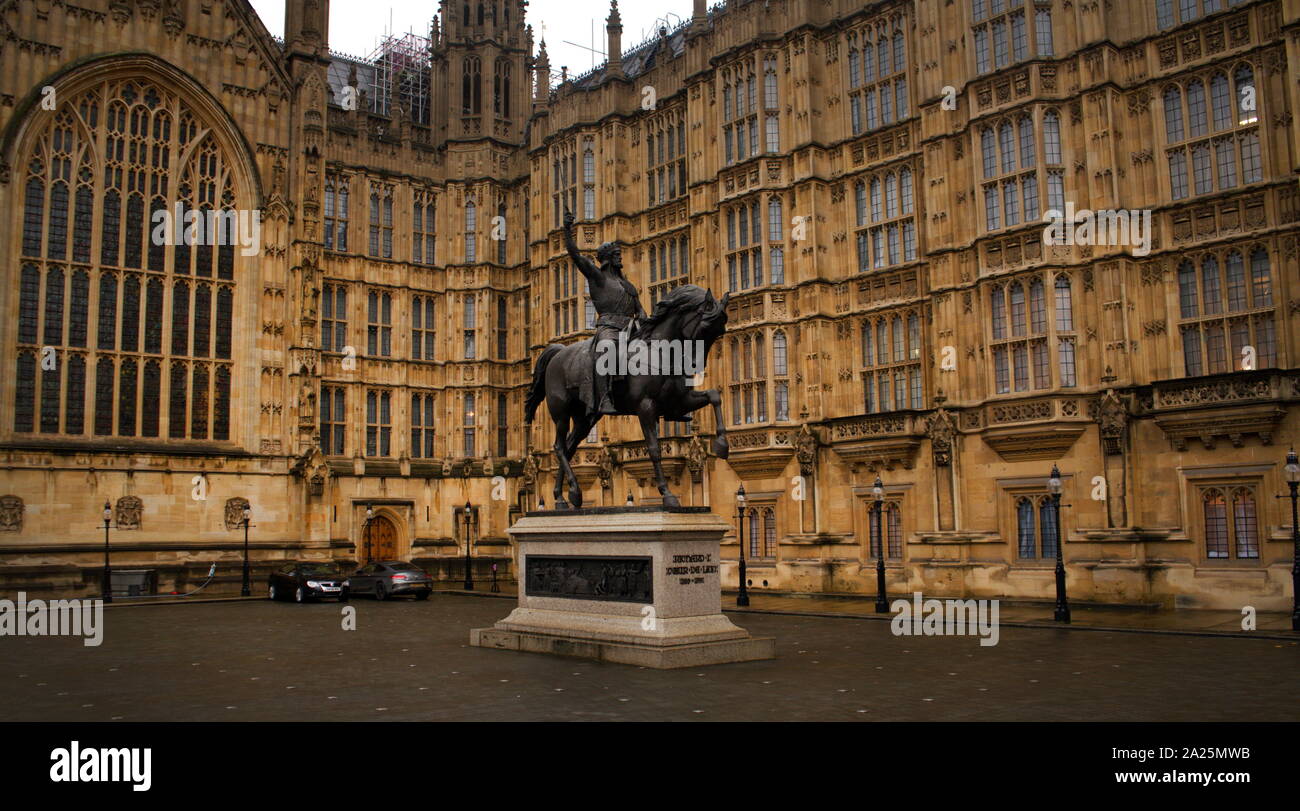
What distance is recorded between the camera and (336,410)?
4678cm

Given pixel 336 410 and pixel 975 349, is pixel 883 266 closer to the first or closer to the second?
pixel 975 349

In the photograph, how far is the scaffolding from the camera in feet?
200

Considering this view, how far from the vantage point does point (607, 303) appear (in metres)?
18.0

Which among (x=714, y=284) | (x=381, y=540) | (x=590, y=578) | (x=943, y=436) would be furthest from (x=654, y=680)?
(x=381, y=540)

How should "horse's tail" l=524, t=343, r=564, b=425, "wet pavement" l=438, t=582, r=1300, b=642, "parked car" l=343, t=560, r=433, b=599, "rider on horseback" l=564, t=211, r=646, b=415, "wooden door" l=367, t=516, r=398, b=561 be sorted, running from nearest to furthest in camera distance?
"rider on horseback" l=564, t=211, r=646, b=415 → "horse's tail" l=524, t=343, r=564, b=425 → "wet pavement" l=438, t=582, r=1300, b=642 → "parked car" l=343, t=560, r=433, b=599 → "wooden door" l=367, t=516, r=398, b=561

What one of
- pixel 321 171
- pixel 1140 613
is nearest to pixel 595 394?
pixel 1140 613

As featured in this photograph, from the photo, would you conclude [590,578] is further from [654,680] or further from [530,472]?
[530,472]

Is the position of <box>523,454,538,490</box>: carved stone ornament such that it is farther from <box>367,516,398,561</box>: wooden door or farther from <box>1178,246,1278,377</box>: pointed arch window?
<box>1178,246,1278,377</box>: pointed arch window

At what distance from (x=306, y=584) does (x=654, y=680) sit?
24.0 metres

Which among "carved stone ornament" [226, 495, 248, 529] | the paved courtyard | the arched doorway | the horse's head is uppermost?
the horse's head

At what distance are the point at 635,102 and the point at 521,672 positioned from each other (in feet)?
113

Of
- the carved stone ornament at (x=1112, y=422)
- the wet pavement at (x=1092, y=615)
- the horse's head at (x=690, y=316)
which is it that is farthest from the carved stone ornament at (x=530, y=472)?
the horse's head at (x=690, y=316)

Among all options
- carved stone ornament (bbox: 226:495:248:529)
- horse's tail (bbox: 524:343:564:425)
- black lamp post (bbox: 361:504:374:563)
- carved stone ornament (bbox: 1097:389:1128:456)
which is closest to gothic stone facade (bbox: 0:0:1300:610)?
carved stone ornament (bbox: 1097:389:1128:456)

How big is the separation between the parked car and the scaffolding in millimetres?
30269
